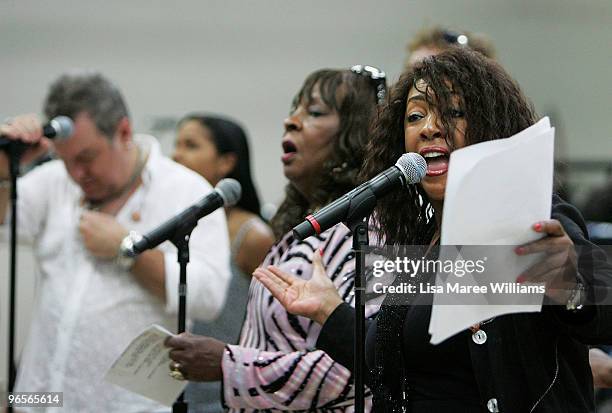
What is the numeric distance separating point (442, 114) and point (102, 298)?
1323 mm

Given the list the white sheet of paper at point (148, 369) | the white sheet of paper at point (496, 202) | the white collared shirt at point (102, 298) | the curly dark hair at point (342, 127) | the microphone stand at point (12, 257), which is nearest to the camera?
the white sheet of paper at point (496, 202)

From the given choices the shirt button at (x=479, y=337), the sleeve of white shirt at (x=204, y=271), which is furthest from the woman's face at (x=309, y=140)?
the shirt button at (x=479, y=337)

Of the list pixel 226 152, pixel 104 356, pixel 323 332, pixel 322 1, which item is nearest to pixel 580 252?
pixel 323 332

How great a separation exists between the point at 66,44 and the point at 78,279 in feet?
9.26

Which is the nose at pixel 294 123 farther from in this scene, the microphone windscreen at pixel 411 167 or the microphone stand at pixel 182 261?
the microphone windscreen at pixel 411 167

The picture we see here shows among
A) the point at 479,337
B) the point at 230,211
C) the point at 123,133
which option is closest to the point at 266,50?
the point at 230,211

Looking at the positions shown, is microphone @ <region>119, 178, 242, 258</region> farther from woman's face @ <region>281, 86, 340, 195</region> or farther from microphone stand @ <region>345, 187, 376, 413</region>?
microphone stand @ <region>345, 187, 376, 413</region>

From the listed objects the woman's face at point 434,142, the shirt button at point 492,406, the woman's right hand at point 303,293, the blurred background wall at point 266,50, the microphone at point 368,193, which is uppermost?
the blurred background wall at point 266,50

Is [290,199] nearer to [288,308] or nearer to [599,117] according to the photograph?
[288,308]

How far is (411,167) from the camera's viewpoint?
1.58m

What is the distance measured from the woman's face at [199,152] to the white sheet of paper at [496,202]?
2226mm

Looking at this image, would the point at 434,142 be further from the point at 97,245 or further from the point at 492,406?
the point at 97,245

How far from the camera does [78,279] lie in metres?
2.68

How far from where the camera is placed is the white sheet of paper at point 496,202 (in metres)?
1.36
